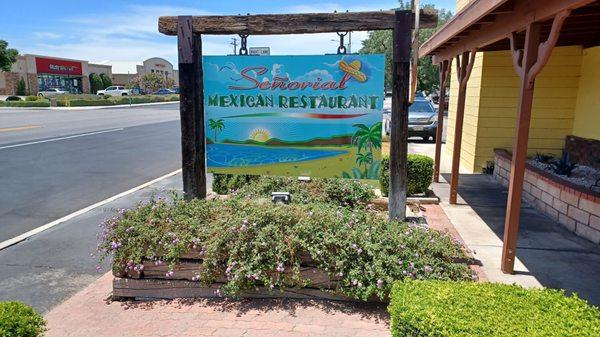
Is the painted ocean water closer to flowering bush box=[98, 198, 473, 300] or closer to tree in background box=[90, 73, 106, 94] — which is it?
flowering bush box=[98, 198, 473, 300]

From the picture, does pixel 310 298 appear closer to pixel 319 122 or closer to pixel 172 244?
pixel 172 244

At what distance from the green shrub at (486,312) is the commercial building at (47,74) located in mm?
66164

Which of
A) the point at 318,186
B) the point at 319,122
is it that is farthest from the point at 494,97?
the point at 319,122

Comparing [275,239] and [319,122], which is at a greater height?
[319,122]

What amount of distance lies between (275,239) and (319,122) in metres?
1.73

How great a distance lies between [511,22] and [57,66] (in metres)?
70.8

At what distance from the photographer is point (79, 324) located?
3871 millimetres

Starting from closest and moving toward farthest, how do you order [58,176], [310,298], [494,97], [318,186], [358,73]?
[310,298]
[358,73]
[318,186]
[494,97]
[58,176]

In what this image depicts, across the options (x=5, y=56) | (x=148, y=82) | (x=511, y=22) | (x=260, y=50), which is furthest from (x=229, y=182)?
(x=148, y=82)

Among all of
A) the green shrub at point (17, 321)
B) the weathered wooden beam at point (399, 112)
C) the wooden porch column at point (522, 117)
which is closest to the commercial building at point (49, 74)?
the weathered wooden beam at point (399, 112)

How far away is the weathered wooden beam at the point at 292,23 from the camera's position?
4895mm

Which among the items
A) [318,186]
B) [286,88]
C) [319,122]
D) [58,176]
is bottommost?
[58,176]

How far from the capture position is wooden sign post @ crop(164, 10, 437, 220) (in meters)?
4.88

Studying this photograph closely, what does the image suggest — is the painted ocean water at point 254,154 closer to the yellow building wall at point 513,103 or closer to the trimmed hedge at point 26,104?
the yellow building wall at point 513,103
